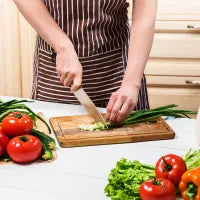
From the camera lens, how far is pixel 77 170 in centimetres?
139

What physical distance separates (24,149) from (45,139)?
0.42 feet

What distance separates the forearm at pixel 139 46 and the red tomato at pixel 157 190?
25.4 inches

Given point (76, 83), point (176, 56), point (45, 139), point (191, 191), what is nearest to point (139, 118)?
point (76, 83)

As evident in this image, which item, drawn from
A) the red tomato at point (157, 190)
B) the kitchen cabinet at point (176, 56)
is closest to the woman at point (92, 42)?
the red tomato at point (157, 190)

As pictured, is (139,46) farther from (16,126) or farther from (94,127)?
(16,126)

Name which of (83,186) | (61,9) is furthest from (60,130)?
(61,9)

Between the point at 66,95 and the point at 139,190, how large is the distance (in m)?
0.89

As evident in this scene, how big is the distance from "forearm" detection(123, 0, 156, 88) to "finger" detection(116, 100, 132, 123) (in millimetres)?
94

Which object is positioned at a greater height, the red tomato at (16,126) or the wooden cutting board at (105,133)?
the red tomato at (16,126)

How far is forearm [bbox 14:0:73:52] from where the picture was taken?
1.76m

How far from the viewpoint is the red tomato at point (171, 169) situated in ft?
3.93

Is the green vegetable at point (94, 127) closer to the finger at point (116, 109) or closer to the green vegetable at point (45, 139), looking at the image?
the finger at point (116, 109)

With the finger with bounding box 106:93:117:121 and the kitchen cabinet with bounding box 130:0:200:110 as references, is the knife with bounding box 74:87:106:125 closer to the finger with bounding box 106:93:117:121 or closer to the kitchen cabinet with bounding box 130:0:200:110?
the finger with bounding box 106:93:117:121

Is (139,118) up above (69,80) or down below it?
below
